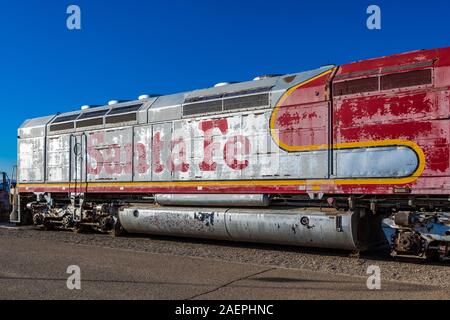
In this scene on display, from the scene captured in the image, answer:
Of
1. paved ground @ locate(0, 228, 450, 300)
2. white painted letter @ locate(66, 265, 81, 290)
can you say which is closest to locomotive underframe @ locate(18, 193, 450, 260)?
paved ground @ locate(0, 228, 450, 300)

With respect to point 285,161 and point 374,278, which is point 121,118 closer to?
point 285,161

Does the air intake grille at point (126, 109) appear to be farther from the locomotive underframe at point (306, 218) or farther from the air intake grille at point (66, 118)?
the locomotive underframe at point (306, 218)

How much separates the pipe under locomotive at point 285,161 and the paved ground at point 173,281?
1.96 metres

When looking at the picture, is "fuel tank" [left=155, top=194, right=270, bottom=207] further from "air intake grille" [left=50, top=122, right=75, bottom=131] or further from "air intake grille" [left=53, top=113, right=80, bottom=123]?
"air intake grille" [left=53, top=113, right=80, bottom=123]

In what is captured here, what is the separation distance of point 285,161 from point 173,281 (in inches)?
176

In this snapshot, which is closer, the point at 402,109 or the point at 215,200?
the point at 402,109

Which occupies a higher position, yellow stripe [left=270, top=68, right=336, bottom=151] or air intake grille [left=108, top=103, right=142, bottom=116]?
air intake grille [left=108, top=103, right=142, bottom=116]

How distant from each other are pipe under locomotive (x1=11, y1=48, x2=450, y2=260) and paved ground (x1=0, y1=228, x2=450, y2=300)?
196 cm

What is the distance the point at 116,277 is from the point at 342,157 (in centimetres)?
525

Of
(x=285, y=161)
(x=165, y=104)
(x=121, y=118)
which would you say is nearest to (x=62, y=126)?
(x=121, y=118)

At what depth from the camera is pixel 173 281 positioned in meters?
7.38

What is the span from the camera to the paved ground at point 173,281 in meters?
6.52

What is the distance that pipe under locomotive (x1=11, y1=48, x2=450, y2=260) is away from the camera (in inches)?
347

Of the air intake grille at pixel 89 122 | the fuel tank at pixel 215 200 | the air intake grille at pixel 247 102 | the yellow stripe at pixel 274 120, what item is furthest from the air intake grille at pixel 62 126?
the yellow stripe at pixel 274 120
